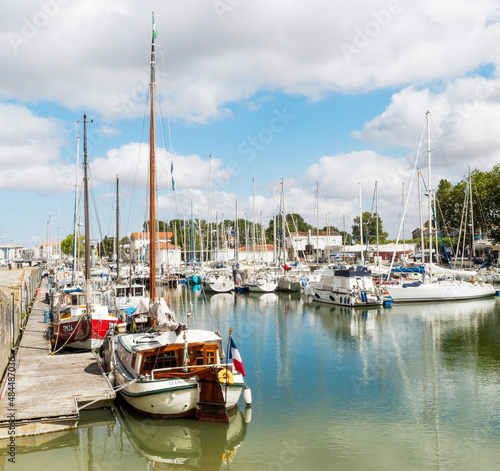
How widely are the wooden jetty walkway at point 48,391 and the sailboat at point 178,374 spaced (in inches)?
44.3

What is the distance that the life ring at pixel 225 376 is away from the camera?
54.6ft

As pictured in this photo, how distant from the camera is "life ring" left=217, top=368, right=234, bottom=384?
1663 centimetres

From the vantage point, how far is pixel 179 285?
253ft

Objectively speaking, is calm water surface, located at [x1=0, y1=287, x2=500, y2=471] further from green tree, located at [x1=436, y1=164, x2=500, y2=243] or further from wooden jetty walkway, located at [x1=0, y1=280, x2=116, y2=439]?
green tree, located at [x1=436, y1=164, x2=500, y2=243]

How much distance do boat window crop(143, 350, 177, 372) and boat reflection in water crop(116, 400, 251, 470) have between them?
6.10ft

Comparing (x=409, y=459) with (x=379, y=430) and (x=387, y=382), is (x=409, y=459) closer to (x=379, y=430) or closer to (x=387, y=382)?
(x=379, y=430)

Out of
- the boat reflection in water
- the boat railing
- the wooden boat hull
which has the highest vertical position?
the boat railing

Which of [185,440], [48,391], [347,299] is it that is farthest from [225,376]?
[347,299]

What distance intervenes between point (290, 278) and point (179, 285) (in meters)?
19.8

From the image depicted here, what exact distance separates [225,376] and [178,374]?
5.82 feet

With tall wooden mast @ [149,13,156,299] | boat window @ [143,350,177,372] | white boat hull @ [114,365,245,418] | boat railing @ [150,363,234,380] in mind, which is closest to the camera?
white boat hull @ [114,365,245,418]

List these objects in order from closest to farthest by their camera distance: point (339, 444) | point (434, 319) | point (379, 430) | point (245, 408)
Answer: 1. point (339, 444)
2. point (379, 430)
3. point (245, 408)
4. point (434, 319)

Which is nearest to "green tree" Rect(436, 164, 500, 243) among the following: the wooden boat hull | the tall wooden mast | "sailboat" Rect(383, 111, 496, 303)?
"sailboat" Rect(383, 111, 496, 303)

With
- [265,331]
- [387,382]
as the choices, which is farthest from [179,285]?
[387,382]
